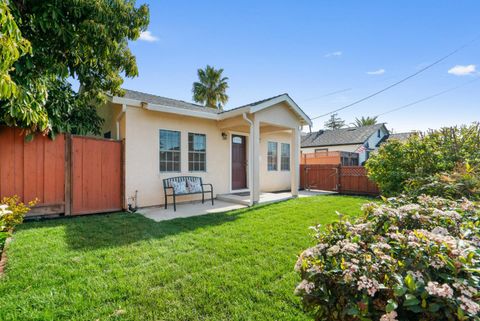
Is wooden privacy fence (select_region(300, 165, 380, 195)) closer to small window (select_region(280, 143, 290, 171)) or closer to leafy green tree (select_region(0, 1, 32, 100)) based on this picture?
small window (select_region(280, 143, 290, 171))

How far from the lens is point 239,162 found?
970 cm

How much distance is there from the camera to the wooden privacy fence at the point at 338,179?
33.7 feet

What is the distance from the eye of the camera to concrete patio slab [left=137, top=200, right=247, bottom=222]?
5996 mm

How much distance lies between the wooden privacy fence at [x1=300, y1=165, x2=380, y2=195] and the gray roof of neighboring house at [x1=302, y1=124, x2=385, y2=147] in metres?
12.7

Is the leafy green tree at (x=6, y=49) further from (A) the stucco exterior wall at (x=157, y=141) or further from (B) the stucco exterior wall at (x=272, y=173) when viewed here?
(B) the stucco exterior wall at (x=272, y=173)

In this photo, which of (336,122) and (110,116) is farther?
(336,122)

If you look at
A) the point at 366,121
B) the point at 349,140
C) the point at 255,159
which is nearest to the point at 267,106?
the point at 255,159

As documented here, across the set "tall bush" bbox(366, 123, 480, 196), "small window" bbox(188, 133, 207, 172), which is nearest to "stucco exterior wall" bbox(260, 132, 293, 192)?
"small window" bbox(188, 133, 207, 172)

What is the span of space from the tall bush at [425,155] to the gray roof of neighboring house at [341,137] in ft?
60.1

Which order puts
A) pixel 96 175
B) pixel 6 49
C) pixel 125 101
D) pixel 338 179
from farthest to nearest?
1. pixel 338 179
2. pixel 125 101
3. pixel 96 175
4. pixel 6 49

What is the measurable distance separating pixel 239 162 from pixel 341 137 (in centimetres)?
1803

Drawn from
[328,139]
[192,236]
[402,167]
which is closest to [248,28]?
[402,167]

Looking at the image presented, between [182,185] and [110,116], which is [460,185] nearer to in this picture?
[182,185]

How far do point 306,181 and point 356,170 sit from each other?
260cm
